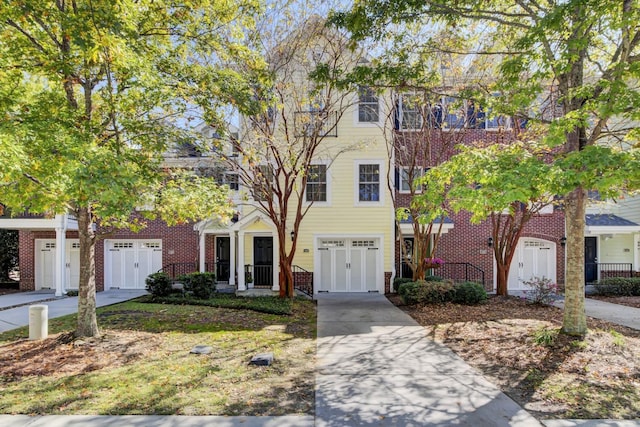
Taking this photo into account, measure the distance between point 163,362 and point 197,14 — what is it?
20.4ft

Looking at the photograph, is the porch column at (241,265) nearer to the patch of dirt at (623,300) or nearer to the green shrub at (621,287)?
the patch of dirt at (623,300)

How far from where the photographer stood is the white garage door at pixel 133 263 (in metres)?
16.4

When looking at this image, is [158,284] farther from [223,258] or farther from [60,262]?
[60,262]

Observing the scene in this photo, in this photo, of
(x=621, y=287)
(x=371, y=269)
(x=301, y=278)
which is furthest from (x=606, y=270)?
(x=301, y=278)

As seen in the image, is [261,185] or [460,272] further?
[460,272]

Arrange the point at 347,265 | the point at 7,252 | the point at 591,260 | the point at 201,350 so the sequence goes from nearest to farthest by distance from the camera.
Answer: the point at 201,350, the point at 347,265, the point at 591,260, the point at 7,252

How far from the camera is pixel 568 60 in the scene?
6.00 m

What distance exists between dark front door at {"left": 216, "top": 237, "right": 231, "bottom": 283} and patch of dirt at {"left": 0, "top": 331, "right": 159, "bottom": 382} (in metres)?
8.54

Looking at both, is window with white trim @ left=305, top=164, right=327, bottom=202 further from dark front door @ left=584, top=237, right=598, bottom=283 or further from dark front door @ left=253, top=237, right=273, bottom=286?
dark front door @ left=584, top=237, right=598, bottom=283

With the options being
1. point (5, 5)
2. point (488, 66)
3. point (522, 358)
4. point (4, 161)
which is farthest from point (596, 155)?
point (5, 5)

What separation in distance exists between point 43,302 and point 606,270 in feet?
70.3

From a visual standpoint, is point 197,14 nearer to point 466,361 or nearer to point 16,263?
point 466,361

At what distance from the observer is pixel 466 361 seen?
639 centimetres

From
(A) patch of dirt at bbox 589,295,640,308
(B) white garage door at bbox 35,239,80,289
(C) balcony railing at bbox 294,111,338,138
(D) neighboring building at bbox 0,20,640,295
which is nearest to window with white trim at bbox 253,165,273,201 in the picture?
(C) balcony railing at bbox 294,111,338,138
